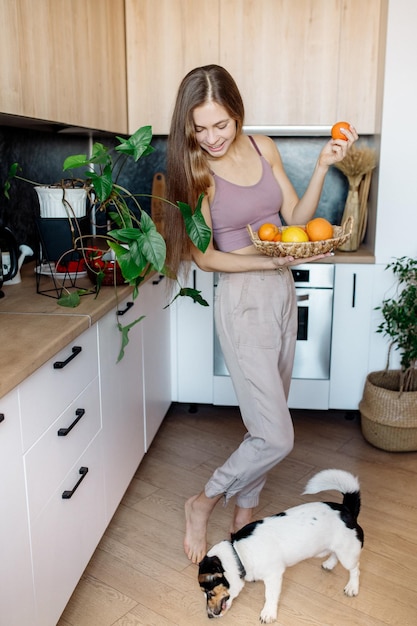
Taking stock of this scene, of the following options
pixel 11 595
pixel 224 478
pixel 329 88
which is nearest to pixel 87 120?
pixel 329 88

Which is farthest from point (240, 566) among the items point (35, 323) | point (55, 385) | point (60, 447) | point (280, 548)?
point (35, 323)

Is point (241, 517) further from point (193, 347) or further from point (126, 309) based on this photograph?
point (193, 347)

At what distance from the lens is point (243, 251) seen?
2.00 meters

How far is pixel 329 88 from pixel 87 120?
1.19 metres

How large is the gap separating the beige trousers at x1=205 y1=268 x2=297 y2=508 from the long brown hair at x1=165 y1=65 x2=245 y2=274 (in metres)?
0.26

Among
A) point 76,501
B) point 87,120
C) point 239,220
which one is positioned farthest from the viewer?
point 87,120

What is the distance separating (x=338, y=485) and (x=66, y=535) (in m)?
0.80

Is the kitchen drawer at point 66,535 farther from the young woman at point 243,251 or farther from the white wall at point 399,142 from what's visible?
the white wall at point 399,142

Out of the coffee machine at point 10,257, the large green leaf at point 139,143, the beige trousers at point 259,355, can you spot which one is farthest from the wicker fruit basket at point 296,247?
the coffee machine at point 10,257

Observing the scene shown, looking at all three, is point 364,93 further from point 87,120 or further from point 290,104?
point 87,120

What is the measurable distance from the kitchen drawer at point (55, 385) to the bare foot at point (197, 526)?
59cm

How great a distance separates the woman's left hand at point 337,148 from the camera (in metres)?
1.87

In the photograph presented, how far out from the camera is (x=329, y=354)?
3.06 m

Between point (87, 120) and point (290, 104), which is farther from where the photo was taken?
point (290, 104)
